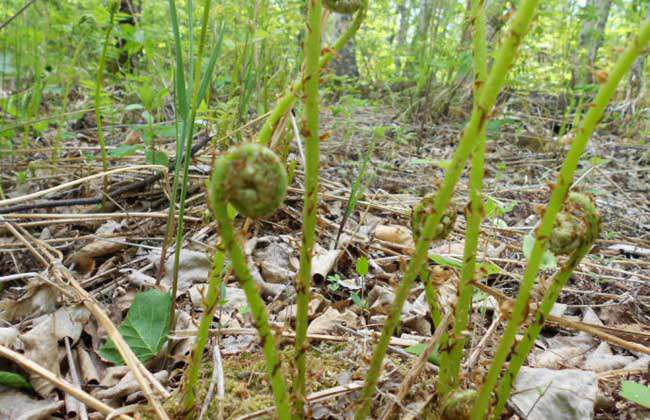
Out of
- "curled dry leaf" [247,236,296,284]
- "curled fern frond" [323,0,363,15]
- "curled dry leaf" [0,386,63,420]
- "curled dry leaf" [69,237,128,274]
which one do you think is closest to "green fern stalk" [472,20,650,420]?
"curled fern frond" [323,0,363,15]

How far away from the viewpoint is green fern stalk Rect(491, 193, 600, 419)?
85 cm

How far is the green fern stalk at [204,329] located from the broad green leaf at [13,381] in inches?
18.7

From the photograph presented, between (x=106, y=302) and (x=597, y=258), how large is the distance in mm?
2195

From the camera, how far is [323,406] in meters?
1.27

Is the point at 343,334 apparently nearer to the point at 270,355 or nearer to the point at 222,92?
the point at 270,355

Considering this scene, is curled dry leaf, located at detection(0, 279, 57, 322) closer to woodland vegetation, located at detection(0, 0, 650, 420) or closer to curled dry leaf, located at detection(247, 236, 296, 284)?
woodland vegetation, located at detection(0, 0, 650, 420)

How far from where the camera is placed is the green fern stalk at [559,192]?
68 centimetres

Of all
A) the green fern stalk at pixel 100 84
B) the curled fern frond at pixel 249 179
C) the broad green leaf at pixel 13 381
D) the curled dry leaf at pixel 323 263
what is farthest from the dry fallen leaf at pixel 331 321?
the green fern stalk at pixel 100 84

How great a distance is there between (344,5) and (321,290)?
48.6 inches

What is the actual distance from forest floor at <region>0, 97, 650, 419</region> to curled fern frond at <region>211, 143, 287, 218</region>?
16cm

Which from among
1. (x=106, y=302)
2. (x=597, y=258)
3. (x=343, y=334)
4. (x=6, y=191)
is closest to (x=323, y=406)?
(x=343, y=334)

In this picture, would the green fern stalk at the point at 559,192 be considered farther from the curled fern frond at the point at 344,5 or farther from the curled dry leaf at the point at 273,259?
the curled dry leaf at the point at 273,259

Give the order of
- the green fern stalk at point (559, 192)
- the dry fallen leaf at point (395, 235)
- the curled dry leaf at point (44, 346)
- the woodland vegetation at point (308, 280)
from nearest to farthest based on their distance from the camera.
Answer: the green fern stalk at point (559, 192) < the woodland vegetation at point (308, 280) < the curled dry leaf at point (44, 346) < the dry fallen leaf at point (395, 235)

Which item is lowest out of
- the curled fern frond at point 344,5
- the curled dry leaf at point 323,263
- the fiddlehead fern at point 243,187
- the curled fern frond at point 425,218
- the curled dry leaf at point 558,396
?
the curled dry leaf at point 323,263
